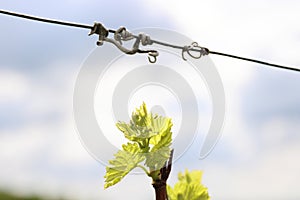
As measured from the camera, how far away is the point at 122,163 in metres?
0.28

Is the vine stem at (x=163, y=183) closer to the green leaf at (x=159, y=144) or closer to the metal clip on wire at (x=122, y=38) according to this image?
the green leaf at (x=159, y=144)

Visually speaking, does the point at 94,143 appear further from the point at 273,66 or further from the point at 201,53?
the point at 273,66

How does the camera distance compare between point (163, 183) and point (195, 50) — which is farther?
point (195, 50)

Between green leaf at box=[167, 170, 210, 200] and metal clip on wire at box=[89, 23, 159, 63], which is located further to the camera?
metal clip on wire at box=[89, 23, 159, 63]

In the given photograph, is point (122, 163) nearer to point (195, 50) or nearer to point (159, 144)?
point (159, 144)

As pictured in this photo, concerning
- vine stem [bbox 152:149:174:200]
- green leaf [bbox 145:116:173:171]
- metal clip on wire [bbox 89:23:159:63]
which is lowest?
vine stem [bbox 152:149:174:200]

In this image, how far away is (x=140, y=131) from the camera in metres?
0.28

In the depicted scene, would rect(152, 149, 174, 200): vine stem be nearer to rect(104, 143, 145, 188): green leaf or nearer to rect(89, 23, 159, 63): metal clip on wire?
rect(104, 143, 145, 188): green leaf

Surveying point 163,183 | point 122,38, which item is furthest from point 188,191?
point 122,38

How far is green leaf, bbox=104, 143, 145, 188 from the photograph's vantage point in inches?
10.9

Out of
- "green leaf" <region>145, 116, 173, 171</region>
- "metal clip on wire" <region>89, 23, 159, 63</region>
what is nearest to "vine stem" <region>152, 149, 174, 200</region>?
"green leaf" <region>145, 116, 173, 171</region>

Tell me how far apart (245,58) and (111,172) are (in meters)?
0.30

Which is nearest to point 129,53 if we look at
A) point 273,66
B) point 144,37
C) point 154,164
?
point 144,37

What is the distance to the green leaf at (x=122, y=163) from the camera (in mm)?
277
